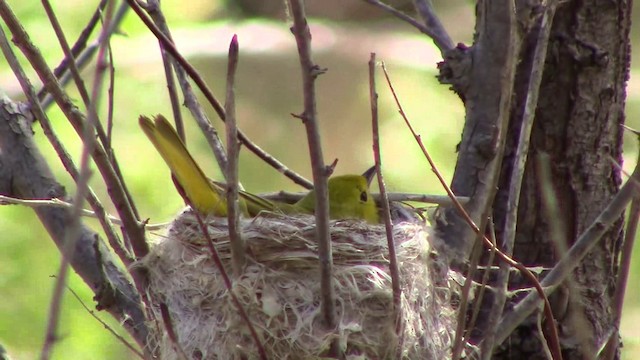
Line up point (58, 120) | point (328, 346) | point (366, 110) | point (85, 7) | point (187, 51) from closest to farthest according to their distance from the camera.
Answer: point (328, 346)
point (58, 120)
point (85, 7)
point (187, 51)
point (366, 110)

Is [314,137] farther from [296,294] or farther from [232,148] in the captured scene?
[296,294]

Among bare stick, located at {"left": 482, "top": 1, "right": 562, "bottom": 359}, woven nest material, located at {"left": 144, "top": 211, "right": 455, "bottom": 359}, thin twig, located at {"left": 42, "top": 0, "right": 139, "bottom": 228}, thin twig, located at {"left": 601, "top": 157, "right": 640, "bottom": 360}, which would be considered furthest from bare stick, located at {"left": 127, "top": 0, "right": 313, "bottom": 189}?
thin twig, located at {"left": 601, "top": 157, "right": 640, "bottom": 360}

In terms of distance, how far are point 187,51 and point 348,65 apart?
1573mm

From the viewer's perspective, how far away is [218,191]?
140 inches

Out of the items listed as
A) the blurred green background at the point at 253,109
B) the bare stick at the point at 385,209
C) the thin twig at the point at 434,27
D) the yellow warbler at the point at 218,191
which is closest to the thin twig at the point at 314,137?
the bare stick at the point at 385,209

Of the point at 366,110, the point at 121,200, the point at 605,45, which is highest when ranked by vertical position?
the point at 605,45

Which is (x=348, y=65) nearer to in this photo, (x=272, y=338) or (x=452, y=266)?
(x=452, y=266)

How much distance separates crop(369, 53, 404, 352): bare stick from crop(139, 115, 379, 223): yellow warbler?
614mm

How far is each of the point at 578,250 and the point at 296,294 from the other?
2.84 feet

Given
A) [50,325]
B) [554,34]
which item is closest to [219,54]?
[554,34]

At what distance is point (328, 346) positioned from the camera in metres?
2.64

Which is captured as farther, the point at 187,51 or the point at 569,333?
the point at 187,51

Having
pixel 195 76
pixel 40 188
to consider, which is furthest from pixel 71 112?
pixel 40 188

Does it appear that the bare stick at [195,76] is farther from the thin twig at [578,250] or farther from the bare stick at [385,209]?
the thin twig at [578,250]
